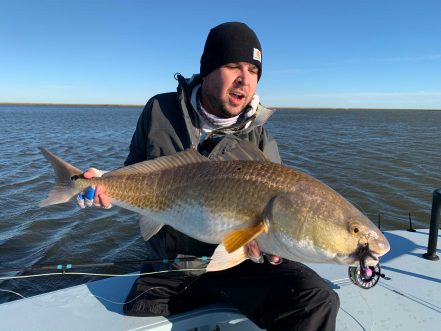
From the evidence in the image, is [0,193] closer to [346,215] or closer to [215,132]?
[215,132]

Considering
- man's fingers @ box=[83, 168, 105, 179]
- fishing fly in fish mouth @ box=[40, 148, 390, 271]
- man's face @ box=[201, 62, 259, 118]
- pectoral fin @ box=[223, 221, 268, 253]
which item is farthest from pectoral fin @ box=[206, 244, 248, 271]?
man's face @ box=[201, 62, 259, 118]

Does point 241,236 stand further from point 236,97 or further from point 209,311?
point 236,97

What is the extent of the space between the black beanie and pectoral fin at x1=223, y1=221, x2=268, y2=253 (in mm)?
1726

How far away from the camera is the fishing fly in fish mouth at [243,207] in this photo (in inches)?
101

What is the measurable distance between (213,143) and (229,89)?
544 millimetres

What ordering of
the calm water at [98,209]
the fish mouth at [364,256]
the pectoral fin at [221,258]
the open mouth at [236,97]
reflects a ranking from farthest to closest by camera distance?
the calm water at [98,209], the open mouth at [236,97], the pectoral fin at [221,258], the fish mouth at [364,256]

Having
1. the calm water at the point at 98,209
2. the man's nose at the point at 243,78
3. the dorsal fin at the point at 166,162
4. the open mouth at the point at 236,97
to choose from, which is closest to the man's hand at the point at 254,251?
the dorsal fin at the point at 166,162

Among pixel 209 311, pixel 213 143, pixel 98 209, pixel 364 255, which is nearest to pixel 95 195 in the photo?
pixel 213 143

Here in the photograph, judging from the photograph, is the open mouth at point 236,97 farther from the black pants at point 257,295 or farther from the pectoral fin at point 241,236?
the black pants at point 257,295

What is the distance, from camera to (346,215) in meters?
2.59

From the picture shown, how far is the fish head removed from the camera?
2521mm

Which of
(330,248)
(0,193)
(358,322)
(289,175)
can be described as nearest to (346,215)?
(330,248)

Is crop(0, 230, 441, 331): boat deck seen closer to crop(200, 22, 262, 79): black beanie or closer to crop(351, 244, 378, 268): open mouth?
crop(351, 244, 378, 268): open mouth

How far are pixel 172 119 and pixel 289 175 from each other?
57.7 inches
